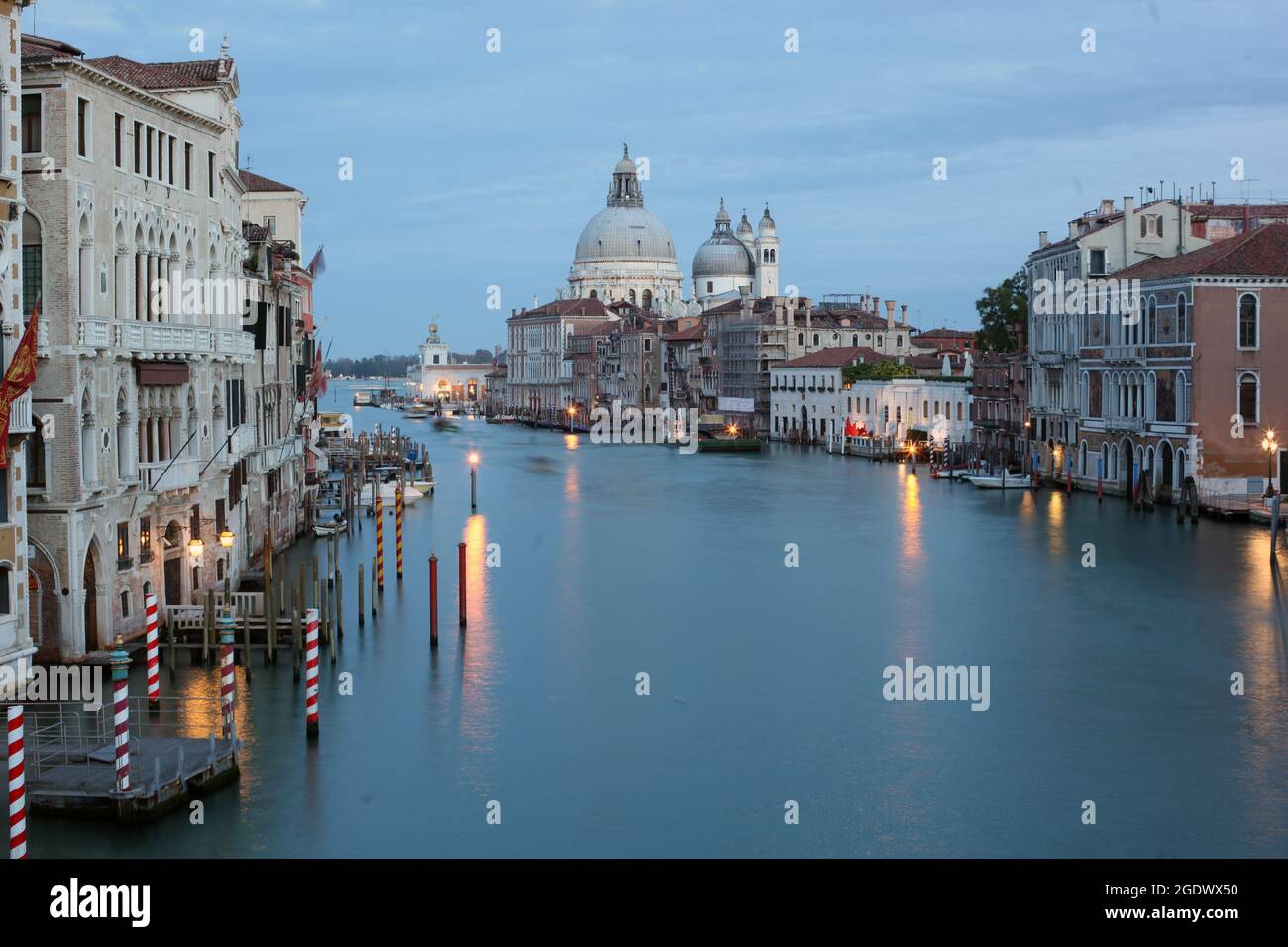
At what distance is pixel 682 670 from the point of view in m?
16.8

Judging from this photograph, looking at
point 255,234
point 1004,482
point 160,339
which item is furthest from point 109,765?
point 1004,482

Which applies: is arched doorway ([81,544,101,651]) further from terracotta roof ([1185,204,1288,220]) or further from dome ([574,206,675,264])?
dome ([574,206,675,264])

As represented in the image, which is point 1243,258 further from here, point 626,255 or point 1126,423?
point 626,255

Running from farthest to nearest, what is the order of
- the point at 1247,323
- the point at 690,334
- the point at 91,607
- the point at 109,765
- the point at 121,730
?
the point at 690,334
the point at 1247,323
the point at 91,607
the point at 109,765
the point at 121,730

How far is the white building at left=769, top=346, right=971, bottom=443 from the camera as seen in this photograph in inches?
1966

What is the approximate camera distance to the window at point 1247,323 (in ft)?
96.5

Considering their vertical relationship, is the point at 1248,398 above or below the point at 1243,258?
below

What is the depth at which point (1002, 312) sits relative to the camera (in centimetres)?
5259

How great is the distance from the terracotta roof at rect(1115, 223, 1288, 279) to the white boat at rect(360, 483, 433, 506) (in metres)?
14.8
